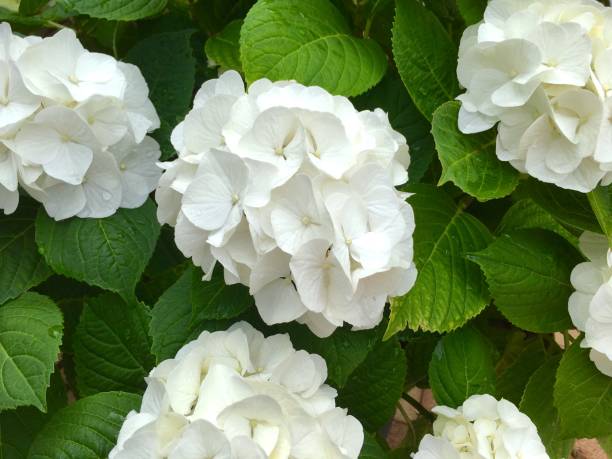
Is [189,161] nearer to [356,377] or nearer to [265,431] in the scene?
[265,431]

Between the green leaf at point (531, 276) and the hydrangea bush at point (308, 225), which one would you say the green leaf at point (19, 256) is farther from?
the green leaf at point (531, 276)

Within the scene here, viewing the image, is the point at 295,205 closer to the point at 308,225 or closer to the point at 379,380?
the point at 308,225

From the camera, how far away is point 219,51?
0.99 m

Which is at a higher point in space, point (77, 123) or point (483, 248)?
point (77, 123)

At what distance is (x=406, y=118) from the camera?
930mm

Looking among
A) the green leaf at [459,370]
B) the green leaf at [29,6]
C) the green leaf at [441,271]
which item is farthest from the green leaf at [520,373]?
the green leaf at [29,6]

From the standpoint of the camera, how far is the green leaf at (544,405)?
0.93 m

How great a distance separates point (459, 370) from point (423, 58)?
14.2 inches

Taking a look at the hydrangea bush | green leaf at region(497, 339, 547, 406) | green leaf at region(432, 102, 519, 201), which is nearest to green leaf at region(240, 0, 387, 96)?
the hydrangea bush

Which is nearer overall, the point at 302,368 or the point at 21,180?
the point at 302,368

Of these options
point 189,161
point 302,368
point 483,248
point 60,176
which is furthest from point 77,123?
point 483,248

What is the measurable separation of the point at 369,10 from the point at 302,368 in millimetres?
505

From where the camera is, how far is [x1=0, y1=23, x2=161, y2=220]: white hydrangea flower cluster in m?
0.80

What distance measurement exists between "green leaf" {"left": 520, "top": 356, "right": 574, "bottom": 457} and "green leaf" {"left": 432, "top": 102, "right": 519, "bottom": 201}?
0.88 ft
